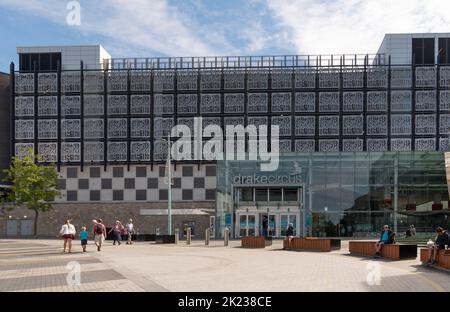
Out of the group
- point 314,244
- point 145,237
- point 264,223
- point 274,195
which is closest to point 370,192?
point 274,195

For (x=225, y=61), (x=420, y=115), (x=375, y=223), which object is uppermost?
(x=225, y=61)

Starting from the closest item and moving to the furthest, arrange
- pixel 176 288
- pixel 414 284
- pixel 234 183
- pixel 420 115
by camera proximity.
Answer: pixel 176 288
pixel 414 284
pixel 234 183
pixel 420 115

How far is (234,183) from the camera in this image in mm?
53906

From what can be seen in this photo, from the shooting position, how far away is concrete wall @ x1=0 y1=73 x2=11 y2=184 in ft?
226

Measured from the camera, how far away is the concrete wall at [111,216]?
2552 inches

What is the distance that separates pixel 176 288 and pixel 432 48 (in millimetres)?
59102

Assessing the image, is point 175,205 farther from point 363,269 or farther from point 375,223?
point 363,269

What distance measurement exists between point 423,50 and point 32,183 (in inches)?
1724

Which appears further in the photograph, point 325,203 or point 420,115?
point 420,115

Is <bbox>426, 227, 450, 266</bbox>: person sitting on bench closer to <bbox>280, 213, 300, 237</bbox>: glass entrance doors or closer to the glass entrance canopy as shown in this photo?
the glass entrance canopy

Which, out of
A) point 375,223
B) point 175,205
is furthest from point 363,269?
point 175,205

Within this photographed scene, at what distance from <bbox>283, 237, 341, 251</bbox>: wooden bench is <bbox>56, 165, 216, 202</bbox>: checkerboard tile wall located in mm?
32823

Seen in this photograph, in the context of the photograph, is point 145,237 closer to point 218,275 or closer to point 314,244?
point 314,244

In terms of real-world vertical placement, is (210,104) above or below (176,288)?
above
